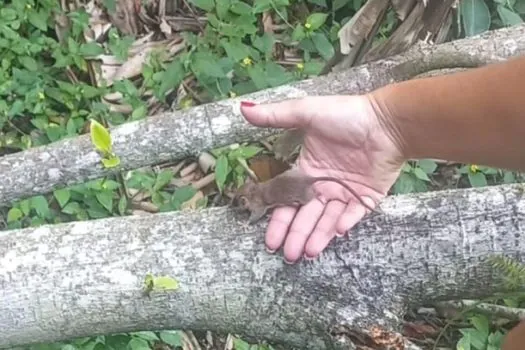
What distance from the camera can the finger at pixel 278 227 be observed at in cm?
139

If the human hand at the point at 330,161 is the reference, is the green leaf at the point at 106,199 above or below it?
below

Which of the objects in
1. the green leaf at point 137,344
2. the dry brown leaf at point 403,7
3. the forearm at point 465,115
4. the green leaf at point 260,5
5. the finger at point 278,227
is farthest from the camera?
the green leaf at point 260,5

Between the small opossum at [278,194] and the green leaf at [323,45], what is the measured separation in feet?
3.99

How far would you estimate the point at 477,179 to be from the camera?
94.2 inches

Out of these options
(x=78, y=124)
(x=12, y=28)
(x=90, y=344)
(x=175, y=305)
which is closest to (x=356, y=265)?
(x=175, y=305)

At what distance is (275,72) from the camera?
8.42 feet

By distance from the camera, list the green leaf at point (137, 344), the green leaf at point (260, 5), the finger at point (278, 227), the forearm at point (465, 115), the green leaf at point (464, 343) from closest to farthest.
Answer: the forearm at point (465, 115)
the finger at point (278, 227)
the green leaf at point (137, 344)
the green leaf at point (464, 343)
the green leaf at point (260, 5)

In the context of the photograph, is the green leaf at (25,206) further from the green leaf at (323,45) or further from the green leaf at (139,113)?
the green leaf at (323,45)

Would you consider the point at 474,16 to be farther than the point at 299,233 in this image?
Yes

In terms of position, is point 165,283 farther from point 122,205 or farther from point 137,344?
point 122,205

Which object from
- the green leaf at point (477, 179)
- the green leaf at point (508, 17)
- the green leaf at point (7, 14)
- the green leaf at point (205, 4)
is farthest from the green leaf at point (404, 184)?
the green leaf at point (7, 14)

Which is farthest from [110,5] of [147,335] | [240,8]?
[147,335]

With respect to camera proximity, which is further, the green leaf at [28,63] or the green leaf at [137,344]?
the green leaf at [28,63]

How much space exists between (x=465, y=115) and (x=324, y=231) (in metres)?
0.27
